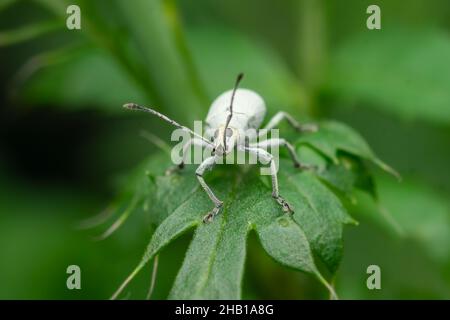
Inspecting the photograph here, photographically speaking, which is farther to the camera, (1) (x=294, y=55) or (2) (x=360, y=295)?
(1) (x=294, y=55)

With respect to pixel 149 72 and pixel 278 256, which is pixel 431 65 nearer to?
pixel 149 72

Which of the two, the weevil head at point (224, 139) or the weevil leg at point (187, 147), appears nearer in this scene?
the weevil head at point (224, 139)

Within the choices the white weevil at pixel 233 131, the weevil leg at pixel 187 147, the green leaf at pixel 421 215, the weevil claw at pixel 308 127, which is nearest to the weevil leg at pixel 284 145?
the white weevil at pixel 233 131

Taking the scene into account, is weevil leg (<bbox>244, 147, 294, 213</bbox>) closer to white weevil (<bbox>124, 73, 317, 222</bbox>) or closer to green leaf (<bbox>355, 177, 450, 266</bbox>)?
white weevil (<bbox>124, 73, 317, 222</bbox>)

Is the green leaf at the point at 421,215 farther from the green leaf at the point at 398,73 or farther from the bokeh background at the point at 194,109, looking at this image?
the green leaf at the point at 398,73

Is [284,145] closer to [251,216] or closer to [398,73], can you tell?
[251,216]

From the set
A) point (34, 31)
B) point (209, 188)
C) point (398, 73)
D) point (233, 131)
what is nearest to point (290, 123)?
point (233, 131)
